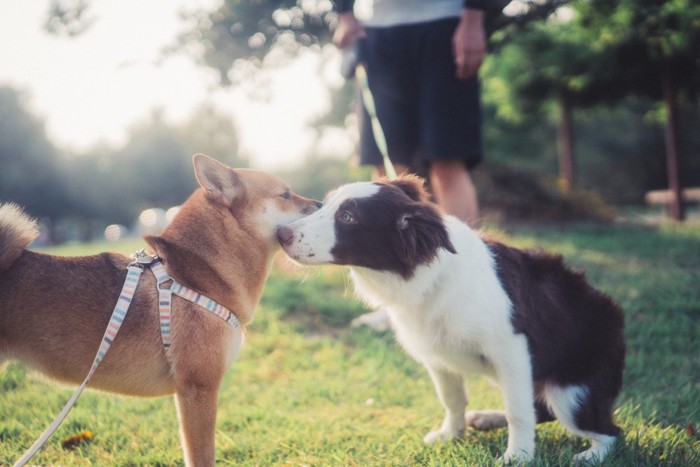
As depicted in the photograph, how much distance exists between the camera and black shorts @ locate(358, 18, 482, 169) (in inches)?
141

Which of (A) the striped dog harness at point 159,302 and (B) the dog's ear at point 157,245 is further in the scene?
(B) the dog's ear at point 157,245

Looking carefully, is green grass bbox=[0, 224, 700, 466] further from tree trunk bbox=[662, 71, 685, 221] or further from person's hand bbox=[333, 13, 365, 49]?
tree trunk bbox=[662, 71, 685, 221]

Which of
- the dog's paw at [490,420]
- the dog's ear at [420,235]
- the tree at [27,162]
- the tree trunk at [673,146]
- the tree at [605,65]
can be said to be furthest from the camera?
the tree at [27,162]

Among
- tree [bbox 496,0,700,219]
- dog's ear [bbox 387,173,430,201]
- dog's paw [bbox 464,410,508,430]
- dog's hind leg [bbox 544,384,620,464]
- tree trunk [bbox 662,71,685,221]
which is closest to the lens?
dog's hind leg [bbox 544,384,620,464]

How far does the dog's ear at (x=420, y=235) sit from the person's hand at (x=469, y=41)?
1473mm

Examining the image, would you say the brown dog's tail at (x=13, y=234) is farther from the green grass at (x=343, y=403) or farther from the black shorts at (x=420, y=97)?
the black shorts at (x=420, y=97)

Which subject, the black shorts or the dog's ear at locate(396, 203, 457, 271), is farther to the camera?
the black shorts

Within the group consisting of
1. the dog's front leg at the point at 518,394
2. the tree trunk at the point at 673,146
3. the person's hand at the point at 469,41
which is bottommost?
the tree trunk at the point at 673,146

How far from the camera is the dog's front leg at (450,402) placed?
9.06ft

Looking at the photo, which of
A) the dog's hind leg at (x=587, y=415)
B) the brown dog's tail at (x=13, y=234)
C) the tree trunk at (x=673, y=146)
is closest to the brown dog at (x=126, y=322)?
the brown dog's tail at (x=13, y=234)

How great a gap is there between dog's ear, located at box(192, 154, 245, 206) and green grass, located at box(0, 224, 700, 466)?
0.61 m

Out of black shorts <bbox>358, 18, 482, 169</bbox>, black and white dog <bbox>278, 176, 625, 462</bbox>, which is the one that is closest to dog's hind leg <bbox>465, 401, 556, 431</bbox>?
black and white dog <bbox>278, 176, 625, 462</bbox>

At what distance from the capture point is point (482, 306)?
2.38 meters

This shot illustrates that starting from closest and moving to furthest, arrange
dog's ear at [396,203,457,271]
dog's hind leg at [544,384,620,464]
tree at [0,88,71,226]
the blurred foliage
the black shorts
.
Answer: dog's ear at [396,203,457,271]
dog's hind leg at [544,384,620,464]
the black shorts
tree at [0,88,71,226]
the blurred foliage
